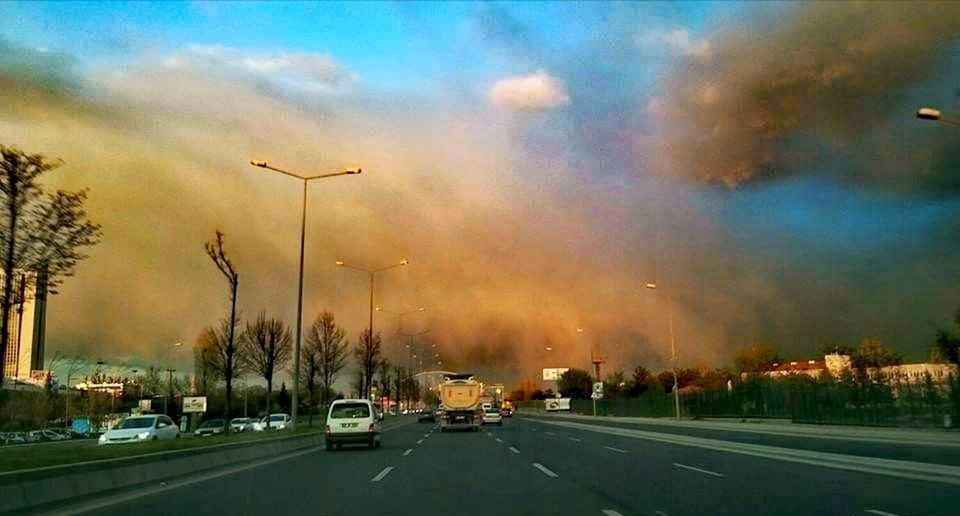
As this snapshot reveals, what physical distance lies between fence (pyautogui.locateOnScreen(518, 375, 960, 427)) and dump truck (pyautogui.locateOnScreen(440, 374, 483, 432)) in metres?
21.3

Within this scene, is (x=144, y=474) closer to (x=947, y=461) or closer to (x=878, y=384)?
(x=947, y=461)

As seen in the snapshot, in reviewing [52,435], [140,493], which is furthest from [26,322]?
[52,435]

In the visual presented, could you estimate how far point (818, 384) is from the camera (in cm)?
5053

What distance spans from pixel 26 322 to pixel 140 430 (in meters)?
8.34

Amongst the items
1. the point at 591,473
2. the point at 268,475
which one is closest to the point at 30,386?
the point at 268,475

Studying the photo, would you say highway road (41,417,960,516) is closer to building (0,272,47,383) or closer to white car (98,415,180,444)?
building (0,272,47,383)

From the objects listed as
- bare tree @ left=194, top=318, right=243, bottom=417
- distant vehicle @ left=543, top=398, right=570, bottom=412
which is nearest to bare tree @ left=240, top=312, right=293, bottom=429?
bare tree @ left=194, top=318, right=243, bottom=417

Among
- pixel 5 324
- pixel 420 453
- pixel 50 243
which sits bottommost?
pixel 420 453

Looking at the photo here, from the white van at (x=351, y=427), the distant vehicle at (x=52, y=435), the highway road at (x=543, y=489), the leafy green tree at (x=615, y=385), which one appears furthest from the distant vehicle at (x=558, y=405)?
the highway road at (x=543, y=489)

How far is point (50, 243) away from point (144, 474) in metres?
6.29

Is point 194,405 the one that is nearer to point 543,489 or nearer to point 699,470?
point 699,470

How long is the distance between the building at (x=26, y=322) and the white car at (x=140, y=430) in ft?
15.6

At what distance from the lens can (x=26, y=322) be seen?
100 feet

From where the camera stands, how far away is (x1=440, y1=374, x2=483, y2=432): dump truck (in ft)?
179
